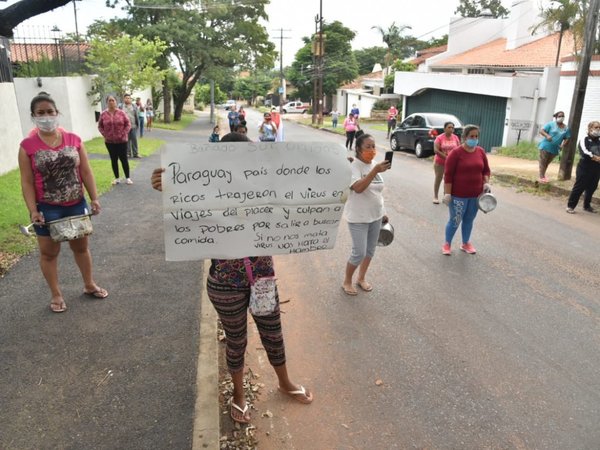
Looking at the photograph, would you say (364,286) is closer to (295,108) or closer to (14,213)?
(14,213)

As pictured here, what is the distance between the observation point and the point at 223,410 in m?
3.38

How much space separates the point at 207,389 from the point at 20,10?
472 centimetres

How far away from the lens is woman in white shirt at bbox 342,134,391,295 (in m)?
4.75

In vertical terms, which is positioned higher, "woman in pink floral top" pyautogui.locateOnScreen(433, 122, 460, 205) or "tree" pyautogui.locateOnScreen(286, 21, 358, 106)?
"tree" pyautogui.locateOnScreen(286, 21, 358, 106)

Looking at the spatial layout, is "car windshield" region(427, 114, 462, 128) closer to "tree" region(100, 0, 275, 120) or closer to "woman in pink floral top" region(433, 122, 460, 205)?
"woman in pink floral top" region(433, 122, 460, 205)

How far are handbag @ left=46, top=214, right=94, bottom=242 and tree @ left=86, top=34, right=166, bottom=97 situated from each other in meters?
16.1

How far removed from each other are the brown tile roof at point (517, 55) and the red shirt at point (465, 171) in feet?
65.0

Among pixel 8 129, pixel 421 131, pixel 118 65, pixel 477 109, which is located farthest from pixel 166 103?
pixel 8 129

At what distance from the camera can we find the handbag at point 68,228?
4.21 meters

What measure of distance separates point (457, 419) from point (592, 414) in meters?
0.93

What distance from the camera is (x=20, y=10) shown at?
552 centimetres

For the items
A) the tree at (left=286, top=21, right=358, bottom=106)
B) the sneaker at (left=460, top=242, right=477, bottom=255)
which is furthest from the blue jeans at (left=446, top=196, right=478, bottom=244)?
the tree at (left=286, top=21, right=358, bottom=106)

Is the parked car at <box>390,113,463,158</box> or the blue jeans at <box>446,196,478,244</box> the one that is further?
the parked car at <box>390,113,463,158</box>

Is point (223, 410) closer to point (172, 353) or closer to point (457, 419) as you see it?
point (172, 353)
